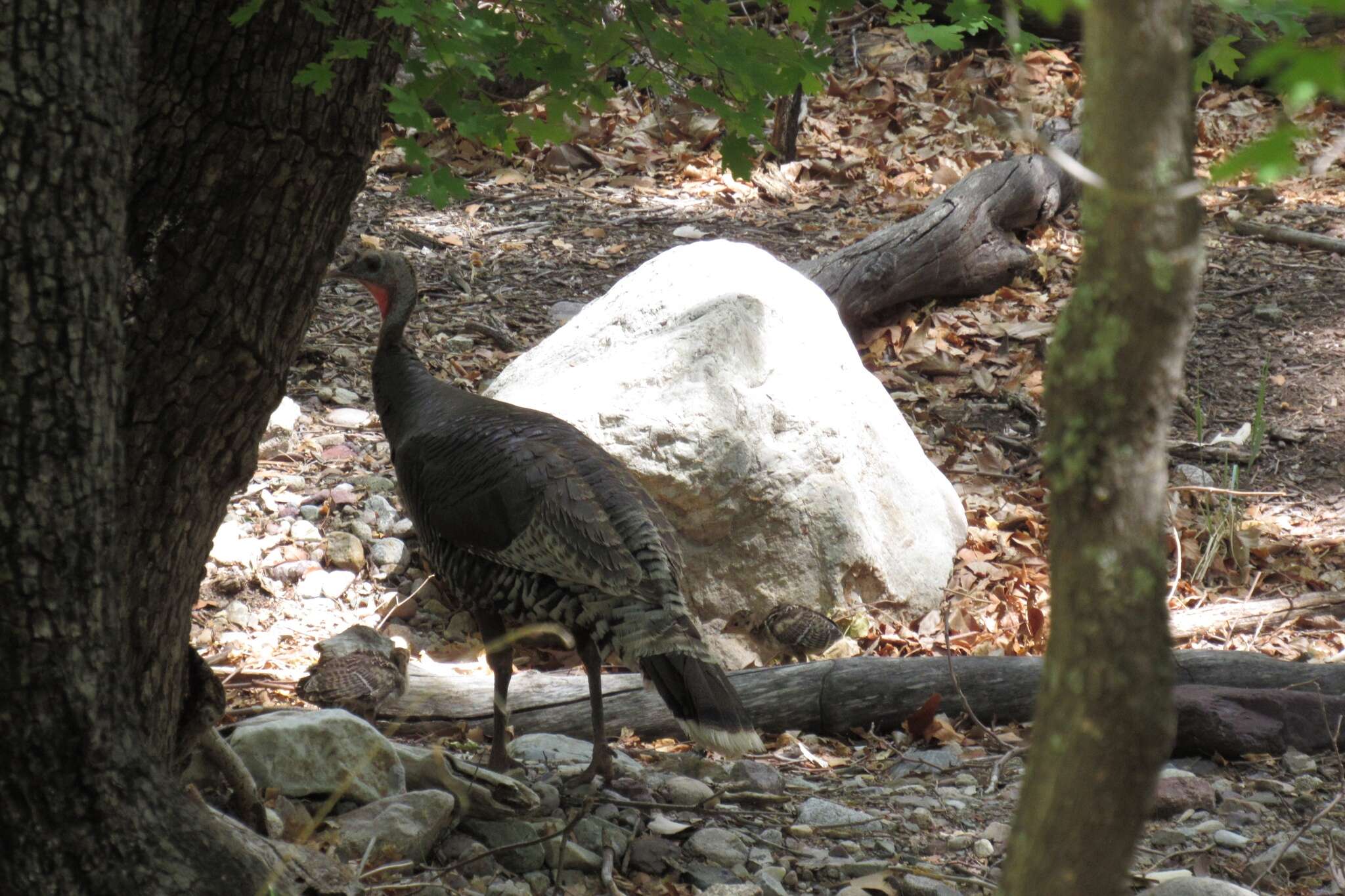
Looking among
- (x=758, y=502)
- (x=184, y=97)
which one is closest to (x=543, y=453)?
(x=758, y=502)

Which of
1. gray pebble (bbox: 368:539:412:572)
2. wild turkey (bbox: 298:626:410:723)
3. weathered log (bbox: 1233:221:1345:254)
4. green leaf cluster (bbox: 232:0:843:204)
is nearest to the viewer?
weathered log (bbox: 1233:221:1345:254)

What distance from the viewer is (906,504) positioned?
5.61 m

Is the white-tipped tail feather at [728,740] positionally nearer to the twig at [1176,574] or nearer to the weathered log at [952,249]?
the twig at [1176,574]

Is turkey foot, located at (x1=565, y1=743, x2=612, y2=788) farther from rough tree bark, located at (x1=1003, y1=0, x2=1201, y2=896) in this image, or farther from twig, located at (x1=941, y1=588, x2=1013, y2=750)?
rough tree bark, located at (x1=1003, y1=0, x2=1201, y2=896)

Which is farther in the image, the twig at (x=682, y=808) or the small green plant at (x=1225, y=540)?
the small green plant at (x=1225, y=540)

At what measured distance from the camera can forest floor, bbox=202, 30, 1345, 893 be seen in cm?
527

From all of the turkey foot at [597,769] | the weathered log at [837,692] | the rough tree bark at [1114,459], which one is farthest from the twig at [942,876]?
the rough tree bark at [1114,459]

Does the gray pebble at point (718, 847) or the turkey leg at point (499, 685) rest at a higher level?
the turkey leg at point (499, 685)

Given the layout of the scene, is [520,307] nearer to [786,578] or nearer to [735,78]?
[786,578]

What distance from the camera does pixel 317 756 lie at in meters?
3.38

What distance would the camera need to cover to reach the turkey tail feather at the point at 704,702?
143 inches

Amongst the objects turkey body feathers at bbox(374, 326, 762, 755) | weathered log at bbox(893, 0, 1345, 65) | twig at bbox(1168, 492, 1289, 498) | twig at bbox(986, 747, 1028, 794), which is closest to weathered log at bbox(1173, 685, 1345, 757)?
twig at bbox(986, 747, 1028, 794)

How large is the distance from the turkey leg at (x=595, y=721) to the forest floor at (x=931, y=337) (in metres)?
0.71

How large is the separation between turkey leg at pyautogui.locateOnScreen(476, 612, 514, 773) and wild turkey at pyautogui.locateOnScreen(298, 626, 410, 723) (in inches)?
13.4
